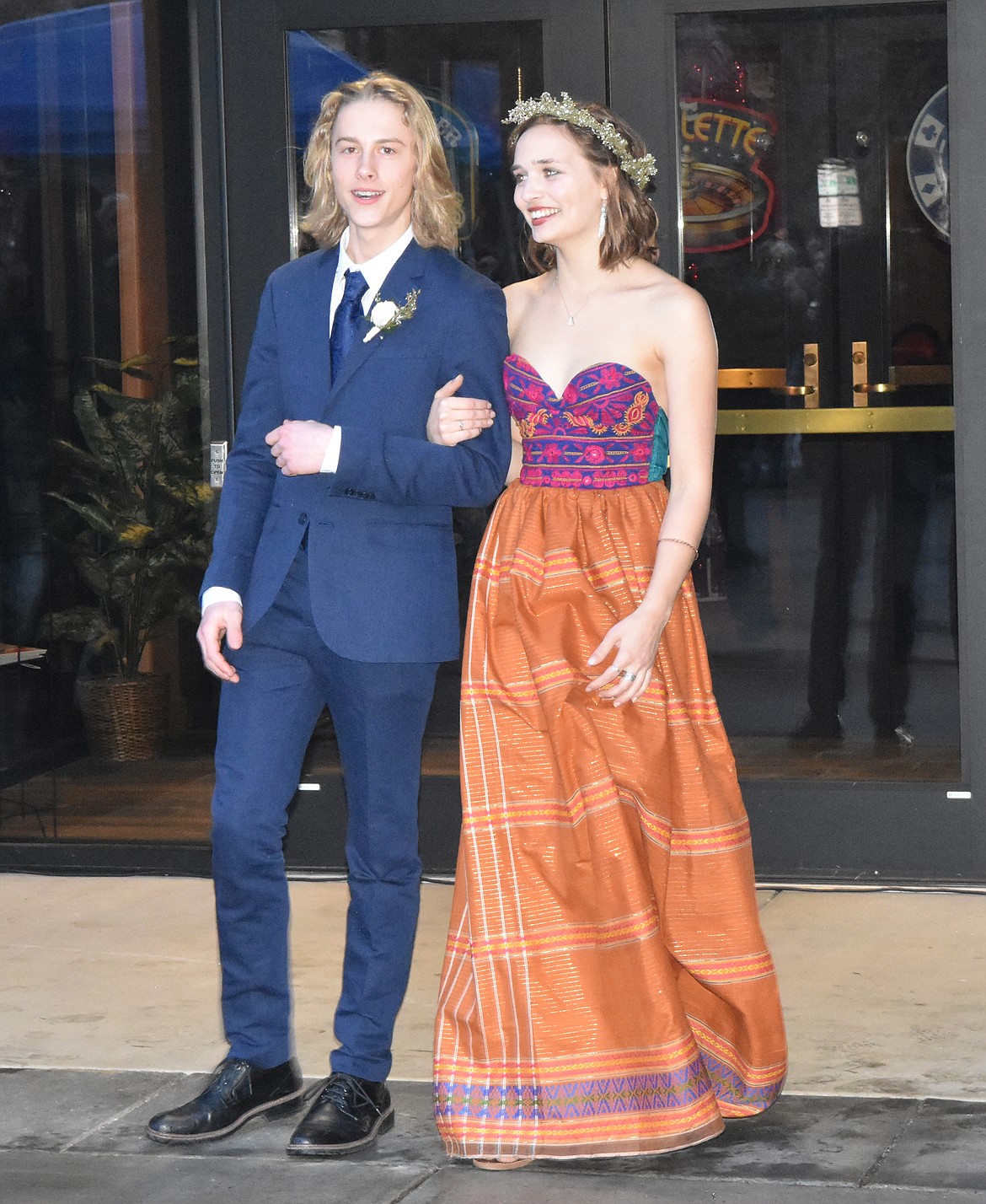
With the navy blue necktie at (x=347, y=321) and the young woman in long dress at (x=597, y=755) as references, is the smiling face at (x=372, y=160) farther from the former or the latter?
the young woman in long dress at (x=597, y=755)

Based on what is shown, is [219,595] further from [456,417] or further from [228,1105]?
[228,1105]

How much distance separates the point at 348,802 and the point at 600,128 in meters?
1.16

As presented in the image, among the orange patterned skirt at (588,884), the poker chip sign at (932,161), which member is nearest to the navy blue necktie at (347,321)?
the orange patterned skirt at (588,884)

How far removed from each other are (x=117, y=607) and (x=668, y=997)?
9.17 feet

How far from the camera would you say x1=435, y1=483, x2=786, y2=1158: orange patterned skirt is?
110 inches

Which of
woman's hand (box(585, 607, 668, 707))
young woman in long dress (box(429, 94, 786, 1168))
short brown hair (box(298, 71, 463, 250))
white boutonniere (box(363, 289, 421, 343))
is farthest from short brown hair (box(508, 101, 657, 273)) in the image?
woman's hand (box(585, 607, 668, 707))

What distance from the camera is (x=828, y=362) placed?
190 inches

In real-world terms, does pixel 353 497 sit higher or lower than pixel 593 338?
lower

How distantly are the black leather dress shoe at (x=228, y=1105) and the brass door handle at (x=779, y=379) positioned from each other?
7.93 ft

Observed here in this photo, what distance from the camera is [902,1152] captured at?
283cm

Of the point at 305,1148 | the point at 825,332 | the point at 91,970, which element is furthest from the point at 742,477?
the point at 305,1148

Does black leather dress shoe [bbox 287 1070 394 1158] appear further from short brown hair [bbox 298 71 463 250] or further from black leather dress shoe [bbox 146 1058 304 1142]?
short brown hair [bbox 298 71 463 250]

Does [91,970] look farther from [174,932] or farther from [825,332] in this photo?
[825,332]

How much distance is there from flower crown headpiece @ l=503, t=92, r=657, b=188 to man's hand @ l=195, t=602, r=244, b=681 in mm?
935
